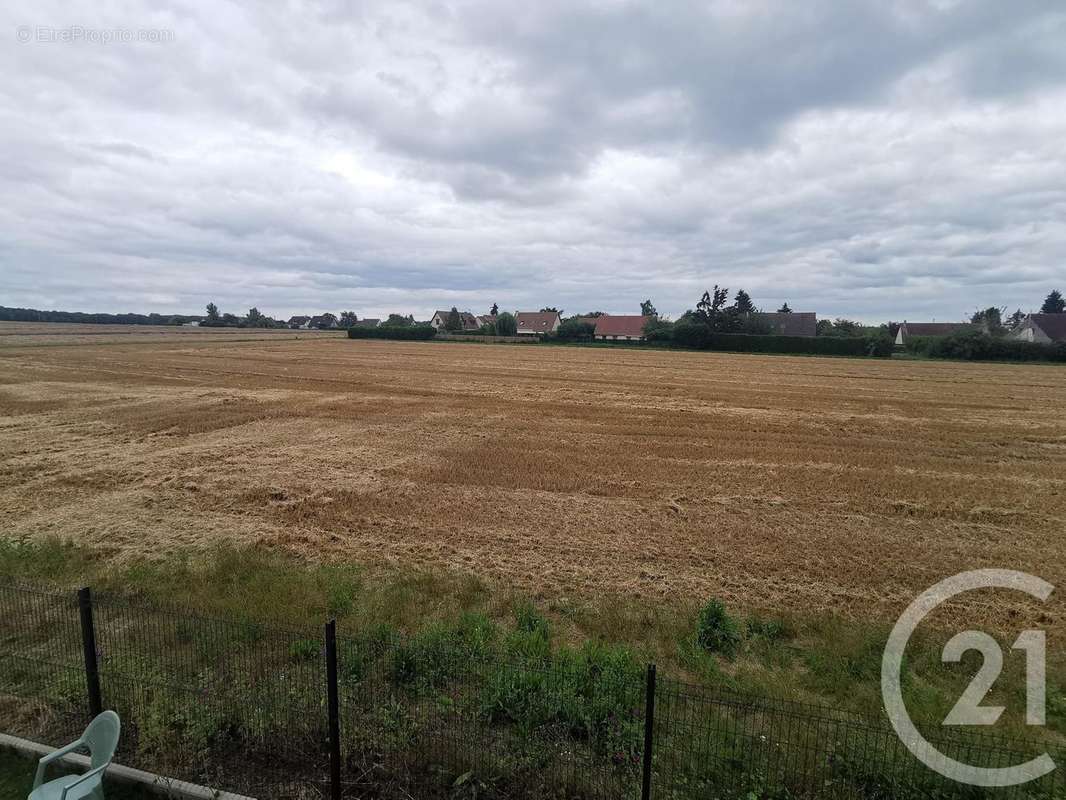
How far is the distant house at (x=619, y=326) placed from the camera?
10125 centimetres

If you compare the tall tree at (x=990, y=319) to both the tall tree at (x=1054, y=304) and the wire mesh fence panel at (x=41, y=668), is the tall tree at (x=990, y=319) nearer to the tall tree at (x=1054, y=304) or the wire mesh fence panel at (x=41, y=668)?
the tall tree at (x=1054, y=304)

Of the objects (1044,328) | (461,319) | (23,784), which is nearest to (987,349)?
(1044,328)

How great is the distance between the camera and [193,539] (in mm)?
9250

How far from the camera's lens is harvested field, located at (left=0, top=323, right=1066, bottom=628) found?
346 inches

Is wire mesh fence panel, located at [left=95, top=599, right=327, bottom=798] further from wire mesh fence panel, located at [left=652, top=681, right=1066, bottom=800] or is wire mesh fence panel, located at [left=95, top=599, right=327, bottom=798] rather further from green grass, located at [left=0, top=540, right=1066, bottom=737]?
wire mesh fence panel, located at [left=652, top=681, right=1066, bottom=800]

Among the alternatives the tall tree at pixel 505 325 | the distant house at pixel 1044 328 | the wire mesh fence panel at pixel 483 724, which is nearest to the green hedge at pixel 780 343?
the distant house at pixel 1044 328

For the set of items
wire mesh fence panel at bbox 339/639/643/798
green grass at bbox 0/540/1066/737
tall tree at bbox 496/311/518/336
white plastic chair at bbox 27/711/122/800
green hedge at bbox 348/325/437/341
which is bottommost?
green grass at bbox 0/540/1066/737

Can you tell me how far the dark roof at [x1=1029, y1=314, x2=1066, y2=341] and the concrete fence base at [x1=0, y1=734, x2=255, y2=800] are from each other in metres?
106

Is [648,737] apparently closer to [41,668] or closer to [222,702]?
[222,702]

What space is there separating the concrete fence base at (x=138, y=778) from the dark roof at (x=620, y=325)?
100 m

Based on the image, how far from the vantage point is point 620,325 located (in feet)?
344

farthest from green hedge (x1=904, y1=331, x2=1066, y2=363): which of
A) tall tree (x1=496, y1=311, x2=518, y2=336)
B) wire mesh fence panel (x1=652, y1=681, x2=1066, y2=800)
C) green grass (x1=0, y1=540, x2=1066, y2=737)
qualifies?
wire mesh fence panel (x1=652, y1=681, x2=1066, y2=800)

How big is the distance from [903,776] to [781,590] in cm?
385

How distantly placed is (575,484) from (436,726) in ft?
28.5
